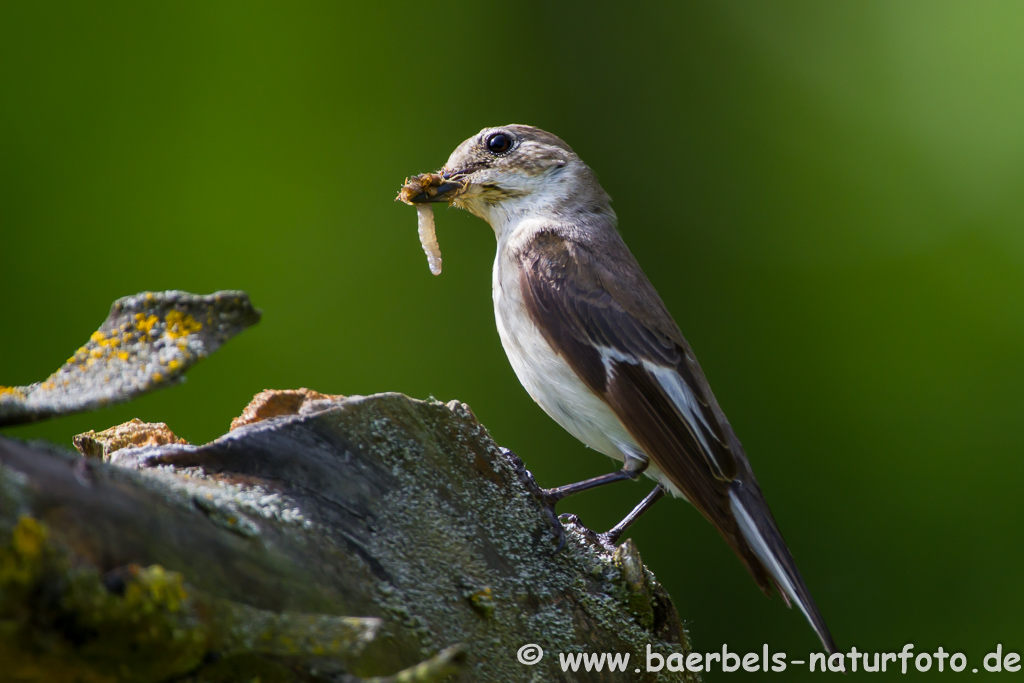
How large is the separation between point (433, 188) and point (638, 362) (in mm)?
1216

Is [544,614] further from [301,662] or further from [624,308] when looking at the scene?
[624,308]

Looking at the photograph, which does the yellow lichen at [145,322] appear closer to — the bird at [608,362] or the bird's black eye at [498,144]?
the bird at [608,362]

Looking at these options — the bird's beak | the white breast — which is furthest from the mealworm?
the white breast

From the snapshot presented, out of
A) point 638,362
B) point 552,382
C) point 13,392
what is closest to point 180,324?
point 13,392

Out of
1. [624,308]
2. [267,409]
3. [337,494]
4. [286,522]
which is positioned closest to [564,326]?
[624,308]

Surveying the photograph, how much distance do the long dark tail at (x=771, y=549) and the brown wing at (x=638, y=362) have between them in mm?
33

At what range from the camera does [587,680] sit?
6.08ft

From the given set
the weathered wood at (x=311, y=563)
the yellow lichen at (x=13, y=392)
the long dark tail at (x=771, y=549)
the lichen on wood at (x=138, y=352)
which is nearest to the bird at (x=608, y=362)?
the long dark tail at (x=771, y=549)

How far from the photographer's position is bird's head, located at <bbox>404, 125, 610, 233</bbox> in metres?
3.56

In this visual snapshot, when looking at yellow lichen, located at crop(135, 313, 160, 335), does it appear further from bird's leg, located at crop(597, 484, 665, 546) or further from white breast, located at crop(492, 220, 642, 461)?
white breast, located at crop(492, 220, 642, 461)

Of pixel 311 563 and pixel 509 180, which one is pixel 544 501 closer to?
pixel 311 563

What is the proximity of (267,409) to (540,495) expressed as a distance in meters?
0.73

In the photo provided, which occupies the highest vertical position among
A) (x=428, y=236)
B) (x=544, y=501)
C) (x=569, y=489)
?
(x=428, y=236)

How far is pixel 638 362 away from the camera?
2.96 metres
